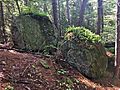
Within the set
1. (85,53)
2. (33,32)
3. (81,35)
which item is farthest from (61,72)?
(33,32)

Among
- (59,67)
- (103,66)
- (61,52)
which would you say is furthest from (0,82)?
(103,66)

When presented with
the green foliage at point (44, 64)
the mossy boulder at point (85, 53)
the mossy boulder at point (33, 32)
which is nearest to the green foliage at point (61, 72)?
the green foliage at point (44, 64)

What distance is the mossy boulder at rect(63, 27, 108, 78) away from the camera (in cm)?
987

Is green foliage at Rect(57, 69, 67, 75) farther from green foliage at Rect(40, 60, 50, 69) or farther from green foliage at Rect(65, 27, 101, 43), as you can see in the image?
green foliage at Rect(65, 27, 101, 43)

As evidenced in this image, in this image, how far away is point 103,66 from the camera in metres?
10.6

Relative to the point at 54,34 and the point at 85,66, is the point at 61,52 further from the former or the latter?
the point at 54,34

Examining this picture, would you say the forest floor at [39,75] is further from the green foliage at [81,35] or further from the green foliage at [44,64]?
the green foliage at [81,35]

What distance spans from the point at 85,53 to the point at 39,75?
108 inches

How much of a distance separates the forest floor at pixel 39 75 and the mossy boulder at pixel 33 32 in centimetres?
205

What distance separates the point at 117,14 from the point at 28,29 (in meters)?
4.41

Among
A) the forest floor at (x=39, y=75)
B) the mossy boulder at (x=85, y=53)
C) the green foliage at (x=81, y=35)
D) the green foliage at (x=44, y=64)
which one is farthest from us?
the green foliage at (x=81, y=35)

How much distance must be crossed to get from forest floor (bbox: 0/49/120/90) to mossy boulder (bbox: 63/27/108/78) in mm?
384

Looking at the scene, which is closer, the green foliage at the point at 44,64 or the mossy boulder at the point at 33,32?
the green foliage at the point at 44,64

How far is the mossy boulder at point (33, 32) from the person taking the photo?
11591 millimetres
